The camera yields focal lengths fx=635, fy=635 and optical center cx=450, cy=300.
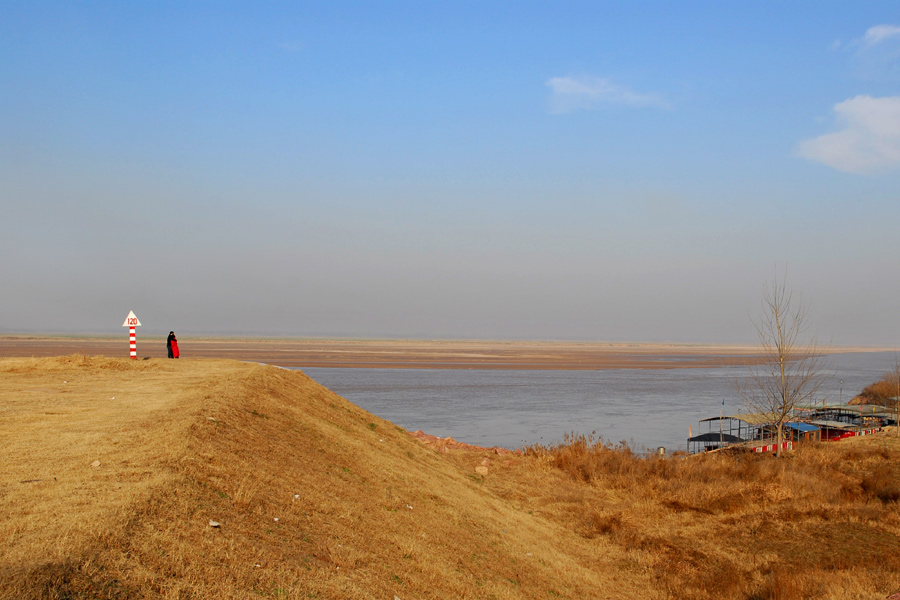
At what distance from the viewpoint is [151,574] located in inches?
226

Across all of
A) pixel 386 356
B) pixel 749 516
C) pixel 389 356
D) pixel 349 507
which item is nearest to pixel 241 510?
pixel 349 507

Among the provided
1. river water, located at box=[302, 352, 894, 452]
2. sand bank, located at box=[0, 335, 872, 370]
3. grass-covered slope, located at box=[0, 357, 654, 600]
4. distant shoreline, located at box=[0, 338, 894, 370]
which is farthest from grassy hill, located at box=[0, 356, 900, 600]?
sand bank, located at box=[0, 335, 872, 370]

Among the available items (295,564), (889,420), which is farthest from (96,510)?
(889,420)

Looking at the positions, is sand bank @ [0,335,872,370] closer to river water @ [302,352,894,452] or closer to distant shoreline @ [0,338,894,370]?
distant shoreline @ [0,338,894,370]

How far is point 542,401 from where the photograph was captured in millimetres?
43531

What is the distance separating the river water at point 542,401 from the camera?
31.4m

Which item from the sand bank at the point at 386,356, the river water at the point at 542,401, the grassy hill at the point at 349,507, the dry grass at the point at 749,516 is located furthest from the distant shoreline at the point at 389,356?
the dry grass at the point at 749,516

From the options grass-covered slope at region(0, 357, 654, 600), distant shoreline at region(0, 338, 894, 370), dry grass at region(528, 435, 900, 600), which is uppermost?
grass-covered slope at region(0, 357, 654, 600)

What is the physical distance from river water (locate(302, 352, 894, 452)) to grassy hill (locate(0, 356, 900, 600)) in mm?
8202

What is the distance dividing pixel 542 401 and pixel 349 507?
113 ft

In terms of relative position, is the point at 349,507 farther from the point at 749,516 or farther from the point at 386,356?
the point at 386,356

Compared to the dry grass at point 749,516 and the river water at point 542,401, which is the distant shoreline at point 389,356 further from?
the dry grass at point 749,516

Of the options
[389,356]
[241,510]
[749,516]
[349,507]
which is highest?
[241,510]

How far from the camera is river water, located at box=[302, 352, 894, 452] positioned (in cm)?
3136
